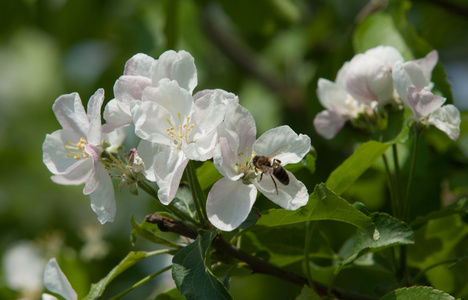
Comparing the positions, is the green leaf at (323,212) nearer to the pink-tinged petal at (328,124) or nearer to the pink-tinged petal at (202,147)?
the pink-tinged petal at (202,147)

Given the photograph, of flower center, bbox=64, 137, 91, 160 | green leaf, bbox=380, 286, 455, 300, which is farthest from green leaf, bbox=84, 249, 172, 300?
green leaf, bbox=380, 286, 455, 300

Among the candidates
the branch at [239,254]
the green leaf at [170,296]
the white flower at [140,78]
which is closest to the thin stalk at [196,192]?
the branch at [239,254]

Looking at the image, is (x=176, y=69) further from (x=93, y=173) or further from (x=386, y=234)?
(x=386, y=234)

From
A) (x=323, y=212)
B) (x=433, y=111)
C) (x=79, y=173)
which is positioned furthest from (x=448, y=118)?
(x=79, y=173)

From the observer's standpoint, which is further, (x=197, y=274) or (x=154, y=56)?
(x=154, y=56)

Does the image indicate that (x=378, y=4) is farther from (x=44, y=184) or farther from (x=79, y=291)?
(x=44, y=184)

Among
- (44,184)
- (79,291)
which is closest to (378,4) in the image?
(79,291)

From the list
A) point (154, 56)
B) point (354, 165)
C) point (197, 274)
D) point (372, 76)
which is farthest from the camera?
point (154, 56)
